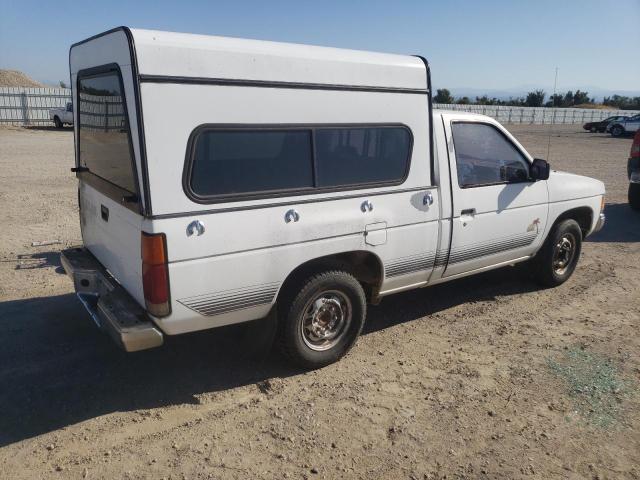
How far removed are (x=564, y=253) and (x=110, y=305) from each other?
15.9 ft

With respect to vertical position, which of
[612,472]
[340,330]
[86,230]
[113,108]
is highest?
[113,108]

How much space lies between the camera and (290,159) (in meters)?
3.82

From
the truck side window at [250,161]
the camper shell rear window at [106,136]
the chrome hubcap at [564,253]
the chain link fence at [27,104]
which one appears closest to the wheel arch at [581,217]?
the chrome hubcap at [564,253]

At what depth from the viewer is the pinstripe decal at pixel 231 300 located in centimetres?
348

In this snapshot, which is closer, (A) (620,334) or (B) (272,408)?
(B) (272,408)

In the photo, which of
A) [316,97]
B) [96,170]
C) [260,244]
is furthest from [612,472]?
[96,170]

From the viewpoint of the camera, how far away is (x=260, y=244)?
3.64 meters

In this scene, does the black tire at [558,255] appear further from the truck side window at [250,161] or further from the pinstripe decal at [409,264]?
the truck side window at [250,161]

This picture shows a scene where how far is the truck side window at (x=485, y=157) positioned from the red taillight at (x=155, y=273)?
104 inches

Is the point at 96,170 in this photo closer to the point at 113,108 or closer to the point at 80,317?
the point at 113,108

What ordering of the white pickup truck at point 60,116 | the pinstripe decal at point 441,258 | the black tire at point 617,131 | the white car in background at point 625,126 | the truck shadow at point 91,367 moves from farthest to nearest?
1. the black tire at point 617,131
2. the white car in background at point 625,126
3. the white pickup truck at point 60,116
4. the pinstripe decal at point 441,258
5. the truck shadow at point 91,367

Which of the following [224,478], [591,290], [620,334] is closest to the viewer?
[224,478]

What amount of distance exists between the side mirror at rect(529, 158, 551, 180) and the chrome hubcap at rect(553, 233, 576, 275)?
101 centimetres

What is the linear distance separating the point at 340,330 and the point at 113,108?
2.31m
